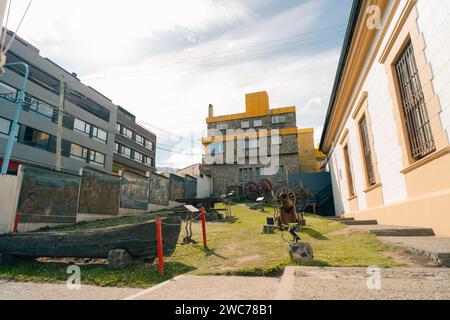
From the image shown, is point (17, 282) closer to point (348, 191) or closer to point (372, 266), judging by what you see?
point (372, 266)

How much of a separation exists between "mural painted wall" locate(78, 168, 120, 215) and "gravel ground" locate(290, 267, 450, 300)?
39.4 ft

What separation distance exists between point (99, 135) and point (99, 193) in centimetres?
1768

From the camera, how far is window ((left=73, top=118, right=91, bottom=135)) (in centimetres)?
2486

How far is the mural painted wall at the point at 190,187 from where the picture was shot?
2335 centimetres

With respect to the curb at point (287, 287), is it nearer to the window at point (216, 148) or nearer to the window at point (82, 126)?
the window at point (216, 148)

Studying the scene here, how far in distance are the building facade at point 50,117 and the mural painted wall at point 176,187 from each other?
5.71m

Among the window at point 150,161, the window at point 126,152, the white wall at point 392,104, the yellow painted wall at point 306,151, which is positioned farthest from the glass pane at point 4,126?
the yellow painted wall at point 306,151

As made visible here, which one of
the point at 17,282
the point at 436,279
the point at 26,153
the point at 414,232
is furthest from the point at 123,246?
the point at 26,153

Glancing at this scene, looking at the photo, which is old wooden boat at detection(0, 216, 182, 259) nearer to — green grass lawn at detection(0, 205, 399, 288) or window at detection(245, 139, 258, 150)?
green grass lawn at detection(0, 205, 399, 288)

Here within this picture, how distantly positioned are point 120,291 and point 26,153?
21.5 metres

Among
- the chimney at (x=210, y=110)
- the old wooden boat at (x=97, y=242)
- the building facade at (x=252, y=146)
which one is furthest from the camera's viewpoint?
the chimney at (x=210, y=110)

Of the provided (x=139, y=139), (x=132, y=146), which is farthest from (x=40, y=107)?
(x=139, y=139)

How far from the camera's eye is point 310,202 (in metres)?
19.5

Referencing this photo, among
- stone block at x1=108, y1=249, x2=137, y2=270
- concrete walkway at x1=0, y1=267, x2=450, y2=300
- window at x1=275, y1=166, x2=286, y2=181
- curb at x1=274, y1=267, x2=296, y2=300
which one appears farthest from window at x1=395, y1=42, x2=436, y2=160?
window at x1=275, y1=166, x2=286, y2=181
